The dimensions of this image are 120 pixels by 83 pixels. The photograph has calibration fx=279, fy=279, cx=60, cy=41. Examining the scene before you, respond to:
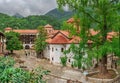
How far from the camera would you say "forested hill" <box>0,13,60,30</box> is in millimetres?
137825

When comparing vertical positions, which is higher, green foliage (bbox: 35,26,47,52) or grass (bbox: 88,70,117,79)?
green foliage (bbox: 35,26,47,52)

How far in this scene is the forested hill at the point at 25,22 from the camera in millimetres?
137825

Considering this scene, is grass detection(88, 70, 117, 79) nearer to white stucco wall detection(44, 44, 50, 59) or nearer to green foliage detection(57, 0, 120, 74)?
green foliage detection(57, 0, 120, 74)

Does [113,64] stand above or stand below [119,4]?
below

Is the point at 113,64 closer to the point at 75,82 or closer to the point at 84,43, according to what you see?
the point at 84,43

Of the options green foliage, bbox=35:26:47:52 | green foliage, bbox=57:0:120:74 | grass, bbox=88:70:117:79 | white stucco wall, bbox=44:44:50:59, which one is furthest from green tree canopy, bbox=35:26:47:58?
green foliage, bbox=57:0:120:74

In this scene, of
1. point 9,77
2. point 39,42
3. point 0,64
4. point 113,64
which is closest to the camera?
point 9,77

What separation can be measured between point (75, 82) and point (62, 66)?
23.1 meters

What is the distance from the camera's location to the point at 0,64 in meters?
Answer: 13.6

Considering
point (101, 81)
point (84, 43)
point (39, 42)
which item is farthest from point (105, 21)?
point (39, 42)

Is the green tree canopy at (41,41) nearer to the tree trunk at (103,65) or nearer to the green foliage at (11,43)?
the green foliage at (11,43)

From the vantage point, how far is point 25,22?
525ft

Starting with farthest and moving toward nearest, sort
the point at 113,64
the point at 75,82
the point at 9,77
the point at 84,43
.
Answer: the point at 113,64 → the point at 84,43 → the point at 75,82 → the point at 9,77

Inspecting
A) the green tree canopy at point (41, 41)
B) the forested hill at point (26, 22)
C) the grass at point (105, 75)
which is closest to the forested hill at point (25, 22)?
the forested hill at point (26, 22)
